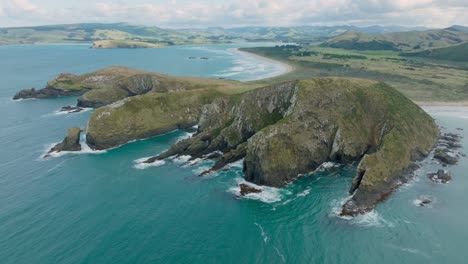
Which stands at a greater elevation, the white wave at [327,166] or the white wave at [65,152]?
the white wave at [327,166]

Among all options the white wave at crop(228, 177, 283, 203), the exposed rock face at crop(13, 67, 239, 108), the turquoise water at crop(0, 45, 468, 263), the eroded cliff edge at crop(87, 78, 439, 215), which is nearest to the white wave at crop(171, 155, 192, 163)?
the eroded cliff edge at crop(87, 78, 439, 215)

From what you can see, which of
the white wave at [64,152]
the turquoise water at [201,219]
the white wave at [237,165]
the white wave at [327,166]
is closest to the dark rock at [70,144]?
the white wave at [64,152]

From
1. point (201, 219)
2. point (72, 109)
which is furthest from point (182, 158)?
point (72, 109)

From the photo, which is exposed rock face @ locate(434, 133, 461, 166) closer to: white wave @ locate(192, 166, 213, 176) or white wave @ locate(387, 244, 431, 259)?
white wave @ locate(387, 244, 431, 259)

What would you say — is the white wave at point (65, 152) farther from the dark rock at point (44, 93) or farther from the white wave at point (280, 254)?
the dark rock at point (44, 93)

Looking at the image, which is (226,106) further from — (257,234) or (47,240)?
(47,240)

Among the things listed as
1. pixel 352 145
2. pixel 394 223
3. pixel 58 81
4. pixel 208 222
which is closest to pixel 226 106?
pixel 352 145

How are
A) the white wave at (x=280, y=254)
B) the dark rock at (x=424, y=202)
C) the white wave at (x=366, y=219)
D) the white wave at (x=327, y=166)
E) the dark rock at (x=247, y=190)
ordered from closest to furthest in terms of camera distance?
1. the white wave at (x=280, y=254)
2. the white wave at (x=366, y=219)
3. the dark rock at (x=424, y=202)
4. the dark rock at (x=247, y=190)
5. the white wave at (x=327, y=166)
